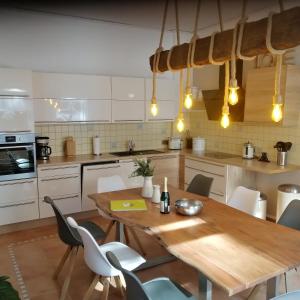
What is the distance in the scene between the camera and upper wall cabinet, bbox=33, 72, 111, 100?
399 centimetres

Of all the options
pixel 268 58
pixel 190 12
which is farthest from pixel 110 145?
pixel 268 58

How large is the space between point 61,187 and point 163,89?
2.17m

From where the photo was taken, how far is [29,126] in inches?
149

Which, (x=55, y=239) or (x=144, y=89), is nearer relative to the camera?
(x=55, y=239)

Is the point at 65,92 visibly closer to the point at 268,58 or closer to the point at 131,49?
the point at 131,49

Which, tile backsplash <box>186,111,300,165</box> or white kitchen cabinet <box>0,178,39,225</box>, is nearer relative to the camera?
white kitchen cabinet <box>0,178,39,225</box>

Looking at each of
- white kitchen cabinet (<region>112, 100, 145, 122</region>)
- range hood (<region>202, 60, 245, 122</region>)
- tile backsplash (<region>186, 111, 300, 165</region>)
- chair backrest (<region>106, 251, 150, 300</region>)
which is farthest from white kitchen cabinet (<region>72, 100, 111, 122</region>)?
chair backrest (<region>106, 251, 150, 300</region>)

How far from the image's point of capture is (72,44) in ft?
14.4

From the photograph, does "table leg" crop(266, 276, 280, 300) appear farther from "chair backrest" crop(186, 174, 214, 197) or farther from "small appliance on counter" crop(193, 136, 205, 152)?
"small appliance on counter" crop(193, 136, 205, 152)

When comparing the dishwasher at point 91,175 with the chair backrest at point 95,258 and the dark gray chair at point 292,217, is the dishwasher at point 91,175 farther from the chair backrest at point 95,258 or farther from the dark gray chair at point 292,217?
the dark gray chair at point 292,217

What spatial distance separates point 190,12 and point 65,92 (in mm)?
1961

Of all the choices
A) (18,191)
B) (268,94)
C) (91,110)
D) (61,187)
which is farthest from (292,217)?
(18,191)

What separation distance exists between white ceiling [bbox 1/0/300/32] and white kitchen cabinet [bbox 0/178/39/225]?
2189 mm

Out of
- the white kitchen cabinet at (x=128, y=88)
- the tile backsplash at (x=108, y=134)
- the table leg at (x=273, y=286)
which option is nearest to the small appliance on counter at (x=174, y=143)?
the tile backsplash at (x=108, y=134)
